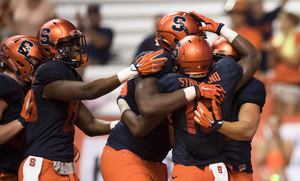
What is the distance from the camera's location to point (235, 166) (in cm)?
326

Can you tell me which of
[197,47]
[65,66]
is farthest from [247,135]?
[65,66]

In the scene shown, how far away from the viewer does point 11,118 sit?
3.52 m

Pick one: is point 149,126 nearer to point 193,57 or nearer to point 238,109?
point 193,57

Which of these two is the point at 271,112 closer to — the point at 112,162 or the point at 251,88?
the point at 251,88

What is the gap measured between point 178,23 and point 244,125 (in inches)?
41.5

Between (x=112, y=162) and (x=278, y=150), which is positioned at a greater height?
(x=112, y=162)

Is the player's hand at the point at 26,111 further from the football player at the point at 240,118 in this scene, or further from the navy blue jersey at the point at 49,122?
the football player at the point at 240,118

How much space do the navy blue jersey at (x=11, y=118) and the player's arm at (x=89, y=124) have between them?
550mm

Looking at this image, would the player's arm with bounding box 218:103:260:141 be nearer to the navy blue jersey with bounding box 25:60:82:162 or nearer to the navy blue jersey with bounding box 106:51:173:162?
the navy blue jersey with bounding box 106:51:173:162

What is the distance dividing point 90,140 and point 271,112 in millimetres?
2783

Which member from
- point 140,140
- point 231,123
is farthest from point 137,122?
point 231,123

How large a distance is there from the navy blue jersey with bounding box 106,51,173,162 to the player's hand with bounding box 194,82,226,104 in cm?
38

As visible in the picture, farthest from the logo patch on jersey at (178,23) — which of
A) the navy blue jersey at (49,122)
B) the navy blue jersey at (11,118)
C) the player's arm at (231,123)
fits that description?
the navy blue jersey at (11,118)

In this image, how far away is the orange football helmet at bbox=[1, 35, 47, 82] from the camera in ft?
11.8
